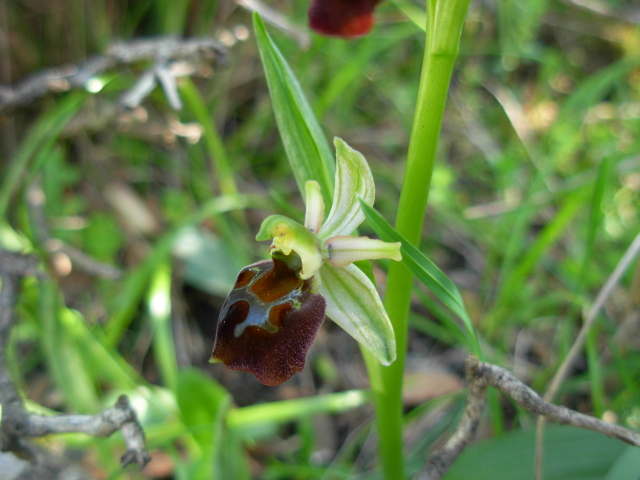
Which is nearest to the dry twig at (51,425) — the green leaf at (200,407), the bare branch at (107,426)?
the bare branch at (107,426)

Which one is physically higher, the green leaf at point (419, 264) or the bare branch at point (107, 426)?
the green leaf at point (419, 264)

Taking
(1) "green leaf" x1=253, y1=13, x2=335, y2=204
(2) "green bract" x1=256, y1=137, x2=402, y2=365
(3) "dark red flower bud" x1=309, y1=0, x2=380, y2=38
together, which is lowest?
(2) "green bract" x1=256, y1=137, x2=402, y2=365

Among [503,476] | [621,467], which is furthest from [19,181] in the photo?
[621,467]

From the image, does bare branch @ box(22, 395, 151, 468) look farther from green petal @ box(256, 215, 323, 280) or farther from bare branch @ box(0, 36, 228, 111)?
bare branch @ box(0, 36, 228, 111)

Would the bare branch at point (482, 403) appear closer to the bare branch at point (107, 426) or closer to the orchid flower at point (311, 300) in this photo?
the orchid flower at point (311, 300)

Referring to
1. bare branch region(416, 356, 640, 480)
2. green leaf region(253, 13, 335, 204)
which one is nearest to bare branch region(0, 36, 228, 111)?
green leaf region(253, 13, 335, 204)

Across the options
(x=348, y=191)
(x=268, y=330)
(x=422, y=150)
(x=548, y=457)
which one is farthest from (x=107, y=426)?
(x=548, y=457)

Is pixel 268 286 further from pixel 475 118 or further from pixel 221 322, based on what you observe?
pixel 475 118
